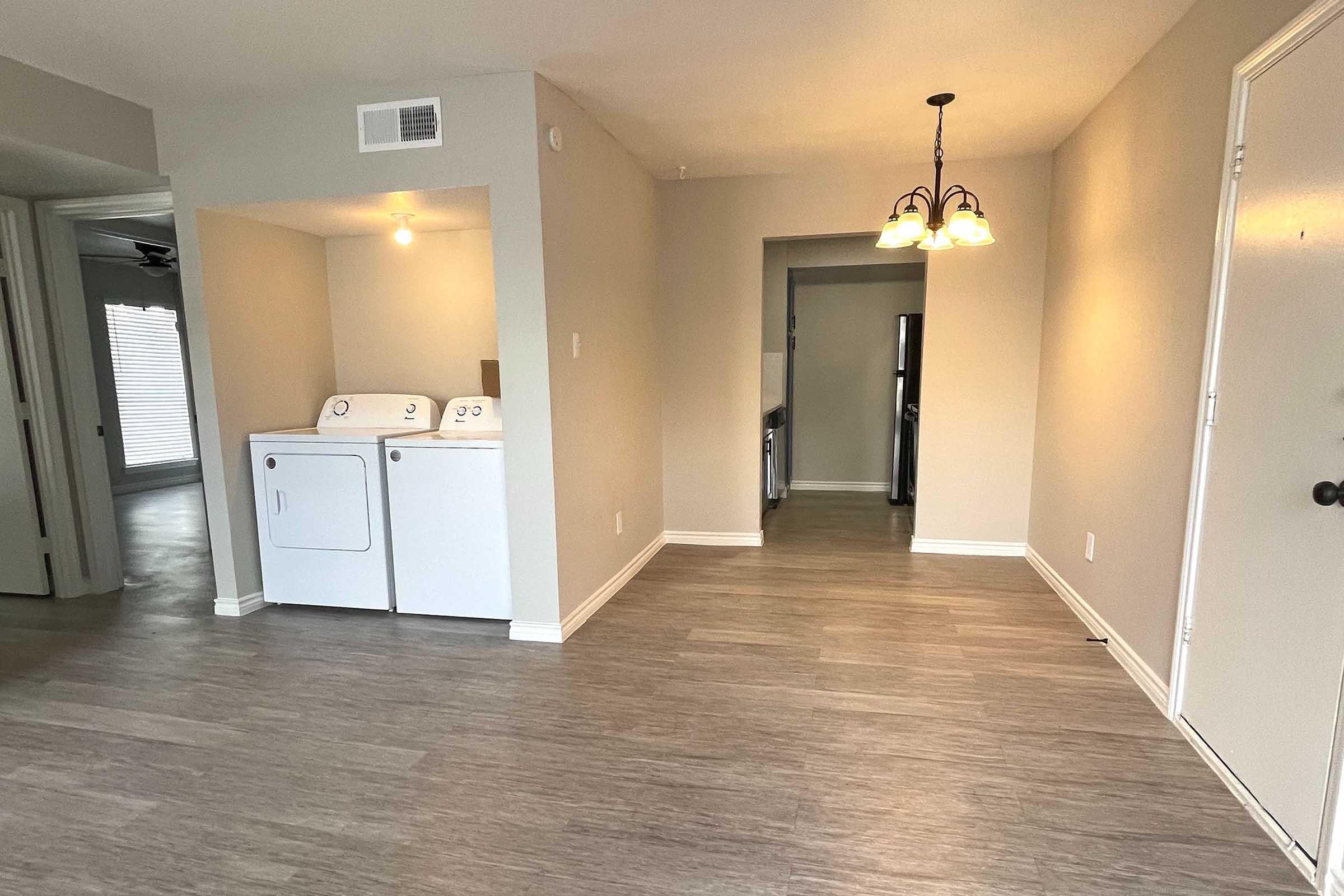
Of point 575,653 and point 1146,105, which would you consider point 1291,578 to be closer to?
point 1146,105

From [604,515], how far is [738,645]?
1.06 m

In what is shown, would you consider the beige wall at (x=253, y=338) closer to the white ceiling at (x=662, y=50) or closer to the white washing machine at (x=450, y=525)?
the white ceiling at (x=662, y=50)

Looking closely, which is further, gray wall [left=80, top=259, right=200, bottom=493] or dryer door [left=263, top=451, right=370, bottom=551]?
gray wall [left=80, top=259, right=200, bottom=493]

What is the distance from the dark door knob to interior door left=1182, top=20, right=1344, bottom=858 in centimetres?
3

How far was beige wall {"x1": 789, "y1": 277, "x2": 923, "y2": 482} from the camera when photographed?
634cm

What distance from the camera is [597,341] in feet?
11.1

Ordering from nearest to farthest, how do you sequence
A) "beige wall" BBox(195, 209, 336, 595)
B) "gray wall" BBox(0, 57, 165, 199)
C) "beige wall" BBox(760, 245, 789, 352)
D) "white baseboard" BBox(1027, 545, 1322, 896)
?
1. "white baseboard" BBox(1027, 545, 1322, 896)
2. "gray wall" BBox(0, 57, 165, 199)
3. "beige wall" BBox(195, 209, 336, 595)
4. "beige wall" BBox(760, 245, 789, 352)

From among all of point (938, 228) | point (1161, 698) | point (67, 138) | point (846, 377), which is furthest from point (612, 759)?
point (846, 377)

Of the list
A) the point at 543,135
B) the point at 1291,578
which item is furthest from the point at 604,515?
the point at 1291,578

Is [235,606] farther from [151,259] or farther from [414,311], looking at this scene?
[151,259]

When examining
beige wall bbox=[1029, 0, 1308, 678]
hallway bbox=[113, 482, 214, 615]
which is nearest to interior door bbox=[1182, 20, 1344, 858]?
beige wall bbox=[1029, 0, 1308, 678]

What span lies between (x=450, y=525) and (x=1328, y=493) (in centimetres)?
317

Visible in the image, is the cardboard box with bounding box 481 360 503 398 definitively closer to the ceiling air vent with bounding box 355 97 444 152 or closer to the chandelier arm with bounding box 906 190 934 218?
the ceiling air vent with bounding box 355 97 444 152

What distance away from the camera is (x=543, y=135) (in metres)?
2.79
